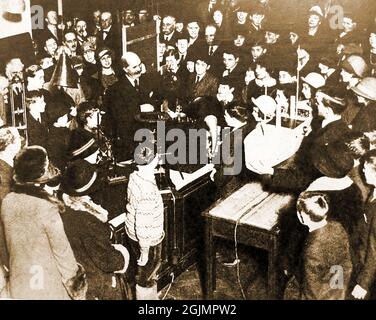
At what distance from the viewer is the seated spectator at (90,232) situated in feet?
12.4

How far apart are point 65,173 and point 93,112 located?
427 millimetres

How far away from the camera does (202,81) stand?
3715 millimetres

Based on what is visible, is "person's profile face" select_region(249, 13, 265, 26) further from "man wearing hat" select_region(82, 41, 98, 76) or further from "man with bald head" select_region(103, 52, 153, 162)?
"man wearing hat" select_region(82, 41, 98, 76)

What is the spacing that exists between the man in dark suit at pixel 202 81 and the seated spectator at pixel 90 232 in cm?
80

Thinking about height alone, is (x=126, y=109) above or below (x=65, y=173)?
above

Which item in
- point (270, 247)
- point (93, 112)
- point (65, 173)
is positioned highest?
point (93, 112)

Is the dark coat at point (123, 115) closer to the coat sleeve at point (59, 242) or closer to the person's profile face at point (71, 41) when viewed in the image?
the person's profile face at point (71, 41)

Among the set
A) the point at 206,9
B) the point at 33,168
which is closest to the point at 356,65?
the point at 206,9

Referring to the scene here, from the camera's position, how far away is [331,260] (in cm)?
361

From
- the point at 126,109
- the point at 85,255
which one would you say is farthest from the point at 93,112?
the point at 85,255

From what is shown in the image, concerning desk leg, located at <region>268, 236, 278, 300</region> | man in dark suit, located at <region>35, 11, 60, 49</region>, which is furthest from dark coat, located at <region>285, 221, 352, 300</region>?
man in dark suit, located at <region>35, 11, 60, 49</region>

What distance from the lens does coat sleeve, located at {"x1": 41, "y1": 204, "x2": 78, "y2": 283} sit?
3807 mm

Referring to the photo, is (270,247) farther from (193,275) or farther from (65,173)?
(65,173)
